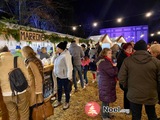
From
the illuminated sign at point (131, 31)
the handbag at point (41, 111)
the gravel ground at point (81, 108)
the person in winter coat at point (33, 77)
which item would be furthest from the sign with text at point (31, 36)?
the illuminated sign at point (131, 31)

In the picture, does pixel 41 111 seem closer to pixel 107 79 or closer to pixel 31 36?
pixel 107 79

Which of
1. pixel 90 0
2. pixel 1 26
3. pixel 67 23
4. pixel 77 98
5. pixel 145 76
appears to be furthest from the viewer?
pixel 90 0

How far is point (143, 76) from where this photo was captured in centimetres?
203

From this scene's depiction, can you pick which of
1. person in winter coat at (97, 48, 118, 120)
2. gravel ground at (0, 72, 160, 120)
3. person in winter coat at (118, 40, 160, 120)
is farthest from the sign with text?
person in winter coat at (118, 40, 160, 120)

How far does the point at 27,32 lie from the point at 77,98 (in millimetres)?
2446

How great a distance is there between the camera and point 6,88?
2248 mm

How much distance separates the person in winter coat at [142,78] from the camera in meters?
2.01

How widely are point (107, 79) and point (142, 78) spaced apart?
84 cm

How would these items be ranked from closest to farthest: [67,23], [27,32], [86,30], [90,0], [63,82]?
[27,32], [63,82], [67,23], [90,0], [86,30]

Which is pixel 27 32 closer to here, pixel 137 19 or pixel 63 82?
pixel 63 82

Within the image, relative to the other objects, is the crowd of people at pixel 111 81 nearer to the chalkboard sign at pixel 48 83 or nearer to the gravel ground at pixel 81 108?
the gravel ground at pixel 81 108

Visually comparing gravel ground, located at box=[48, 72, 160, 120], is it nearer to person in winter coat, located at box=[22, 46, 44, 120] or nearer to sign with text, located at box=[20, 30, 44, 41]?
person in winter coat, located at box=[22, 46, 44, 120]

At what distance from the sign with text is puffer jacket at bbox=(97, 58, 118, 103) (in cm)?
175

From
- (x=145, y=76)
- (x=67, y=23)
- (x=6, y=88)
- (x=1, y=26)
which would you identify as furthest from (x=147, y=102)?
(x=67, y=23)
